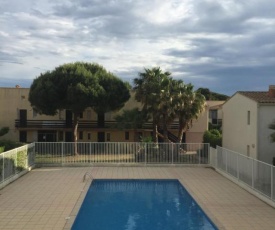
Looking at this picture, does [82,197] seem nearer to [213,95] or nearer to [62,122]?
[62,122]

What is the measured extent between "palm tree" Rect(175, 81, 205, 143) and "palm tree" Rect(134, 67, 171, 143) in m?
1.30

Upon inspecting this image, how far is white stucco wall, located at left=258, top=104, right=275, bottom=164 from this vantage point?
811 inches

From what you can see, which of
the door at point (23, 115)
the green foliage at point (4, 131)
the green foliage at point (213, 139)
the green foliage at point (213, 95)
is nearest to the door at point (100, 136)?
the door at point (23, 115)

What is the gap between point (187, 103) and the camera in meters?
30.7

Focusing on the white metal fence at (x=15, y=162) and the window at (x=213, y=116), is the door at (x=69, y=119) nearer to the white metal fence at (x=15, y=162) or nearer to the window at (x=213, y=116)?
the white metal fence at (x=15, y=162)

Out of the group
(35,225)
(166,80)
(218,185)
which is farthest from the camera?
(166,80)

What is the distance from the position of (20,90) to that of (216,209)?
32.1 m

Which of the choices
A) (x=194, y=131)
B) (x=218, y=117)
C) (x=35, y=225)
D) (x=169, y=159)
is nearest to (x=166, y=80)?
(x=169, y=159)

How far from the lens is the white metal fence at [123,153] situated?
25328 mm

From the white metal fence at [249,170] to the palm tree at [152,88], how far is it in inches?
320

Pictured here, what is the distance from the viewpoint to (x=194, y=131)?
4247cm

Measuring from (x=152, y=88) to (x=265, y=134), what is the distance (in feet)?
39.2

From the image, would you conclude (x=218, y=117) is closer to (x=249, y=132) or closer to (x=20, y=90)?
(x=20, y=90)

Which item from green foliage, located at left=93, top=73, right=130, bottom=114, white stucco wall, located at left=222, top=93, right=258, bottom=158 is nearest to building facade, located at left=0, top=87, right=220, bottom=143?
green foliage, located at left=93, top=73, right=130, bottom=114
